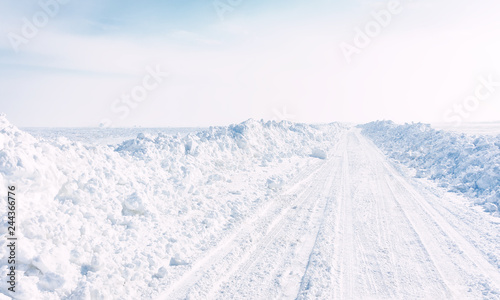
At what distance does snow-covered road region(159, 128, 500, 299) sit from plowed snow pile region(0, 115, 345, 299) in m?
0.78

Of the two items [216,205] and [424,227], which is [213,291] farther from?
[424,227]

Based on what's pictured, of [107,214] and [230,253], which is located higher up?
[107,214]

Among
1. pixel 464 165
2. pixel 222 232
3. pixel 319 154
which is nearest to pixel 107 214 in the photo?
pixel 222 232

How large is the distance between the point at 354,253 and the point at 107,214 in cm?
604

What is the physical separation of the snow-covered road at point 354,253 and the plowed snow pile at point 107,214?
0.78 m

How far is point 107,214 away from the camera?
7.23 meters

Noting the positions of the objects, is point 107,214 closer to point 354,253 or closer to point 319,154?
point 354,253

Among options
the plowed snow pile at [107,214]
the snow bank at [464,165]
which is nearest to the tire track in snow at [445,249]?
the snow bank at [464,165]

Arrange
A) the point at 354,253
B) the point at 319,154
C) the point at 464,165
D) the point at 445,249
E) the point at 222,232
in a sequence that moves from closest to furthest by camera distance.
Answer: the point at 354,253 < the point at 445,249 < the point at 222,232 < the point at 464,165 < the point at 319,154

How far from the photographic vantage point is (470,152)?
15.9m

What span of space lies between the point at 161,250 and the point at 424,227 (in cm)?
729

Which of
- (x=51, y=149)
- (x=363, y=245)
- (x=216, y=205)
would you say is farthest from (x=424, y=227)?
(x=51, y=149)

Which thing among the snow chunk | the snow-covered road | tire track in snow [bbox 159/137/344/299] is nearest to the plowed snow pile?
→ tire track in snow [bbox 159/137/344/299]

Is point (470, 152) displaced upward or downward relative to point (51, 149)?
downward
